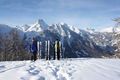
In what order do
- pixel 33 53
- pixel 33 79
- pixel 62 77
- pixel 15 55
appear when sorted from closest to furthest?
pixel 33 79
pixel 62 77
pixel 33 53
pixel 15 55

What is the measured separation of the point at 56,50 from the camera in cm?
2956

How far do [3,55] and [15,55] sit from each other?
3283 millimetres

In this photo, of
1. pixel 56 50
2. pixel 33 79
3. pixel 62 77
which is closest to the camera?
pixel 33 79

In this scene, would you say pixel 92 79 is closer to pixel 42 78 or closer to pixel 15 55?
pixel 42 78

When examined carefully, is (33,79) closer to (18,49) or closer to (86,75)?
(86,75)

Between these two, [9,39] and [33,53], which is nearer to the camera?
[33,53]

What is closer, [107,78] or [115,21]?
[107,78]

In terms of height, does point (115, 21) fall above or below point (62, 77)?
above

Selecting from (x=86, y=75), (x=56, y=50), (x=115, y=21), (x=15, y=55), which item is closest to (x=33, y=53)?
(x=56, y=50)

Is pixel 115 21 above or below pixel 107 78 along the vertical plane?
above

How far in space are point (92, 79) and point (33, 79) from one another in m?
2.02

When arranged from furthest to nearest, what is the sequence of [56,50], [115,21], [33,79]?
1. [115,21]
2. [56,50]
3. [33,79]

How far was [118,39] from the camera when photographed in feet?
150

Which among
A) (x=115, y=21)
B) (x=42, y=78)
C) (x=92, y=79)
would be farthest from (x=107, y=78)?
Result: (x=115, y=21)
